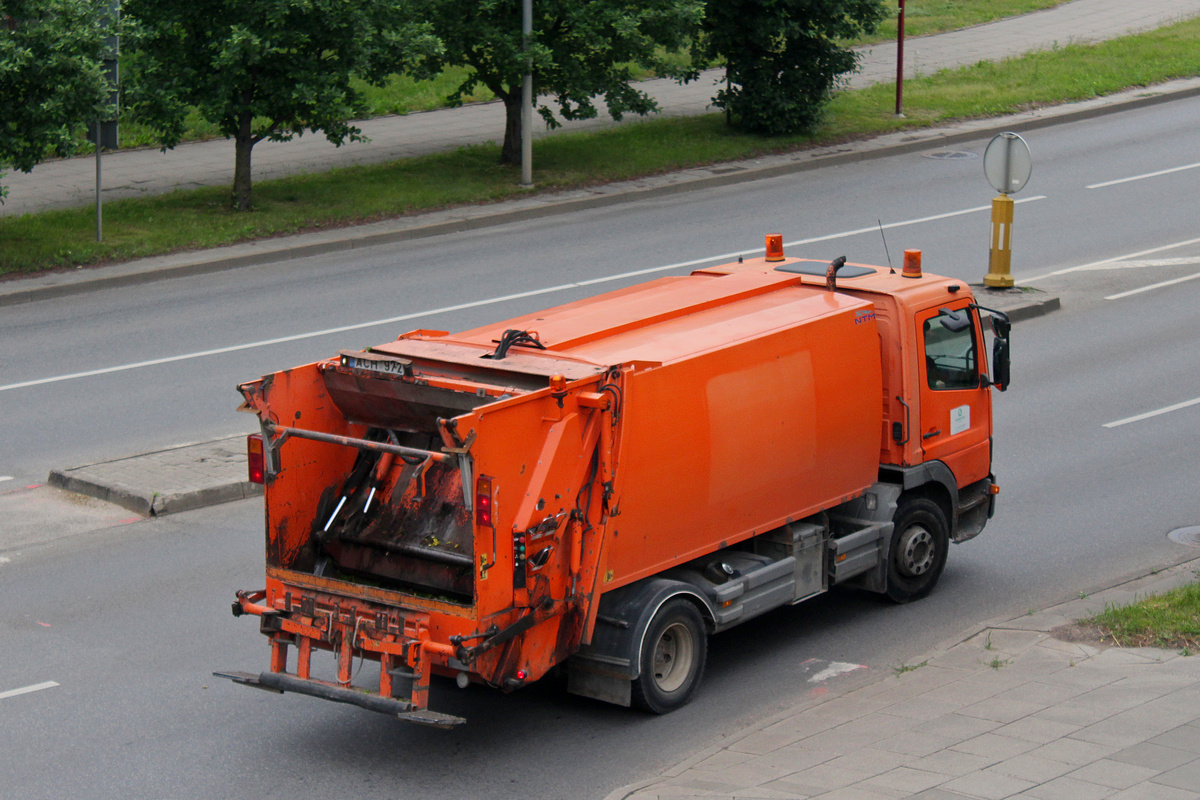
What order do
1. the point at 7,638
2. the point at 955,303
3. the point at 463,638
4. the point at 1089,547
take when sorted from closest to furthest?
the point at 463,638 < the point at 7,638 < the point at 955,303 < the point at 1089,547

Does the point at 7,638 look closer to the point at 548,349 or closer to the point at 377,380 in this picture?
the point at 377,380

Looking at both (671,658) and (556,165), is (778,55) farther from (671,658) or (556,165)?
(671,658)

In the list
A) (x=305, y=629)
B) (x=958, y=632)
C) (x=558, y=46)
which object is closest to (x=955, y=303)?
(x=958, y=632)

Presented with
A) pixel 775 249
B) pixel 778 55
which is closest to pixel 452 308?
pixel 775 249

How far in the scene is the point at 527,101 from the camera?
2453 cm

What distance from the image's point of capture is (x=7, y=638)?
962 centimetres

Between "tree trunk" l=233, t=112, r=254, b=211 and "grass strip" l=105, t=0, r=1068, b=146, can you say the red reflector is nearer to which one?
"grass strip" l=105, t=0, r=1068, b=146

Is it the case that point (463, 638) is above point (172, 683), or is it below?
above

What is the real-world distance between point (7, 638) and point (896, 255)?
13351 millimetres

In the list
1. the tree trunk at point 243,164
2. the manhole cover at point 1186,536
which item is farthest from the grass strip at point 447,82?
the manhole cover at point 1186,536

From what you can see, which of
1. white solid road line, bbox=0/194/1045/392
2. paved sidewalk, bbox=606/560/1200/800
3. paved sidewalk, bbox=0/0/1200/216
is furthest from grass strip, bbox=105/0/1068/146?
paved sidewalk, bbox=606/560/1200/800

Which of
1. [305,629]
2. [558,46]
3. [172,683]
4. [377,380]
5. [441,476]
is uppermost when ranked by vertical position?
[558,46]

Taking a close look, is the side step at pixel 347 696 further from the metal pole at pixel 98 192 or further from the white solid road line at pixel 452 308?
the metal pole at pixel 98 192

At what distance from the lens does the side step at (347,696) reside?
7.54 m
